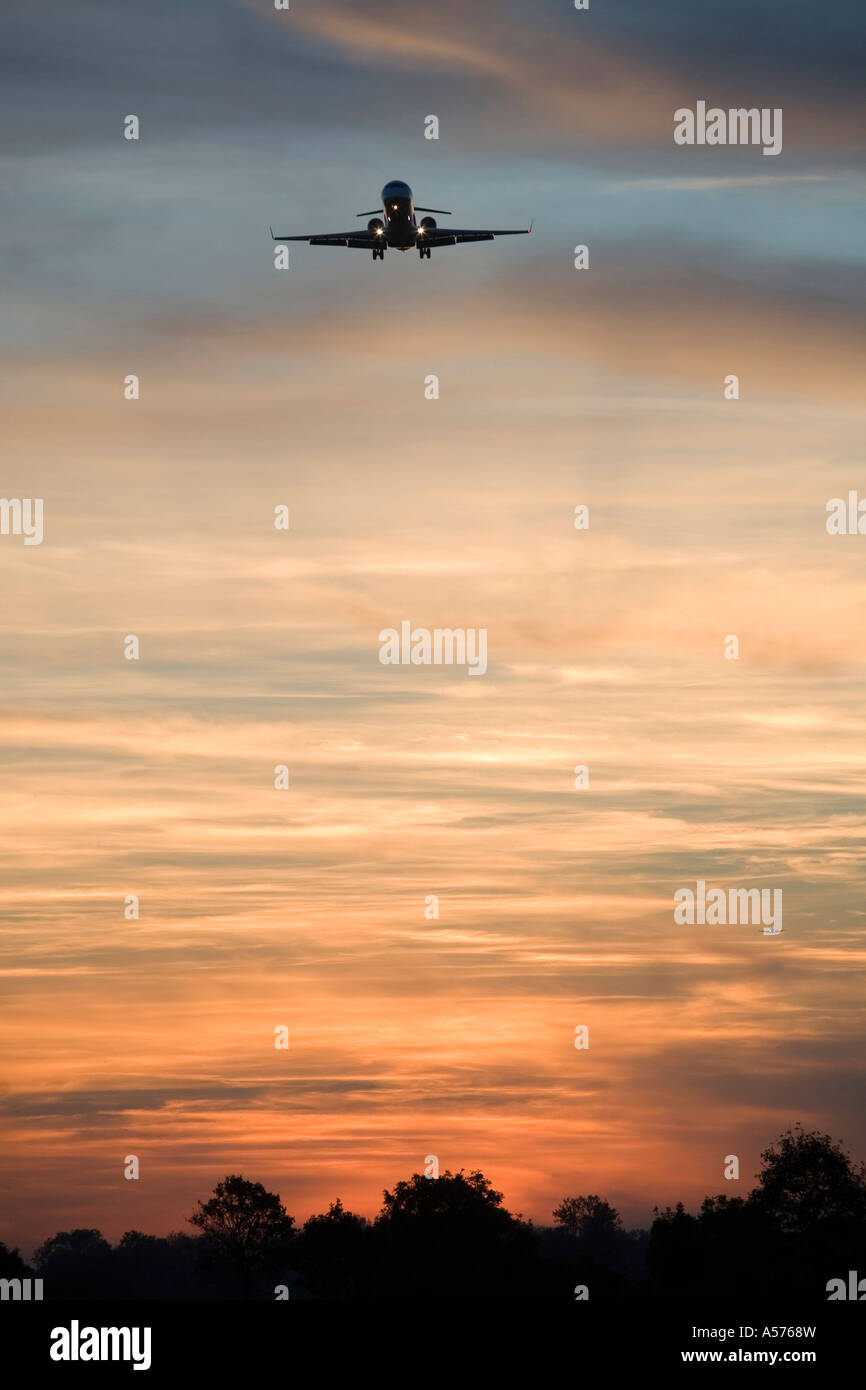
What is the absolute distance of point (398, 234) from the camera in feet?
535

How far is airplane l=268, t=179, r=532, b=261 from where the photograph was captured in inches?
6437

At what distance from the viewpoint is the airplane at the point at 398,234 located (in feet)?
536
